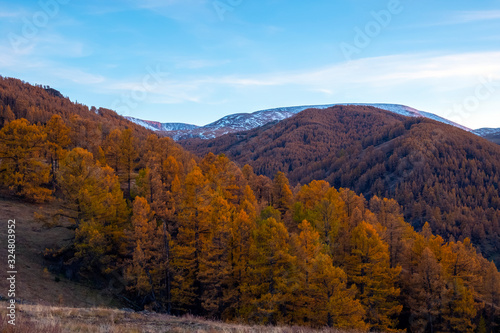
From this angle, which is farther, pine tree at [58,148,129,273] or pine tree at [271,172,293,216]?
pine tree at [271,172,293,216]

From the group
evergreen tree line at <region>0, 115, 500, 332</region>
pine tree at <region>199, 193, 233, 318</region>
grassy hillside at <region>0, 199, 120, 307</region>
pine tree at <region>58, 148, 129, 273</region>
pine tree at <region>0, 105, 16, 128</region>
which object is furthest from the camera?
pine tree at <region>0, 105, 16, 128</region>

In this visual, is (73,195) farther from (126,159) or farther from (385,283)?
(385,283)

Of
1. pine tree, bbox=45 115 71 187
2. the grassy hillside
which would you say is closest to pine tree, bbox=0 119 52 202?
the grassy hillside

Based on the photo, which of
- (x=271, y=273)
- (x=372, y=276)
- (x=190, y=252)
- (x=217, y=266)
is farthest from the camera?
(x=372, y=276)

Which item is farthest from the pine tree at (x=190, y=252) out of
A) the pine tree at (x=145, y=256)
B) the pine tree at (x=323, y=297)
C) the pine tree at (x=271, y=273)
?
the pine tree at (x=323, y=297)

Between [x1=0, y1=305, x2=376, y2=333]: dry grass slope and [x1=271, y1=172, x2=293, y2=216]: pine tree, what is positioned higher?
[x1=271, y1=172, x2=293, y2=216]: pine tree

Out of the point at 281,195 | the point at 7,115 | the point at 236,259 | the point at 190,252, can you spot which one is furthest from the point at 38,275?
the point at 7,115

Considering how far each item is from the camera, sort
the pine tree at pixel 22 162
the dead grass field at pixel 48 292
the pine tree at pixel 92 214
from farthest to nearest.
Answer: the pine tree at pixel 22 162 → the pine tree at pixel 92 214 → the dead grass field at pixel 48 292

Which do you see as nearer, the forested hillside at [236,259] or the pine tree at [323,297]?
the pine tree at [323,297]

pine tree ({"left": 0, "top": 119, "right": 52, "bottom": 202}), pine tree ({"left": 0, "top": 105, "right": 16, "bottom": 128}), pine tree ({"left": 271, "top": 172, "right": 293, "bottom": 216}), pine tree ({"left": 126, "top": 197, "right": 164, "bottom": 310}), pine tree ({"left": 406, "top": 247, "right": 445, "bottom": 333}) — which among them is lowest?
pine tree ({"left": 406, "top": 247, "right": 445, "bottom": 333})

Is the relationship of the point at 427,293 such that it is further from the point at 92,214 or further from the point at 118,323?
the point at 92,214

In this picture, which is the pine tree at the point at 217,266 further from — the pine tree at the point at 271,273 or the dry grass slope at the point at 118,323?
the dry grass slope at the point at 118,323

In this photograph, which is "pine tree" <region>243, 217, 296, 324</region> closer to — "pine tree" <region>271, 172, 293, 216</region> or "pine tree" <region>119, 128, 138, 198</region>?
"pine tree" <region>271, 172, 293, 216</region>

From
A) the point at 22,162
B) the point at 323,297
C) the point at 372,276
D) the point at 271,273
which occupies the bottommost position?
the point at 323,297
